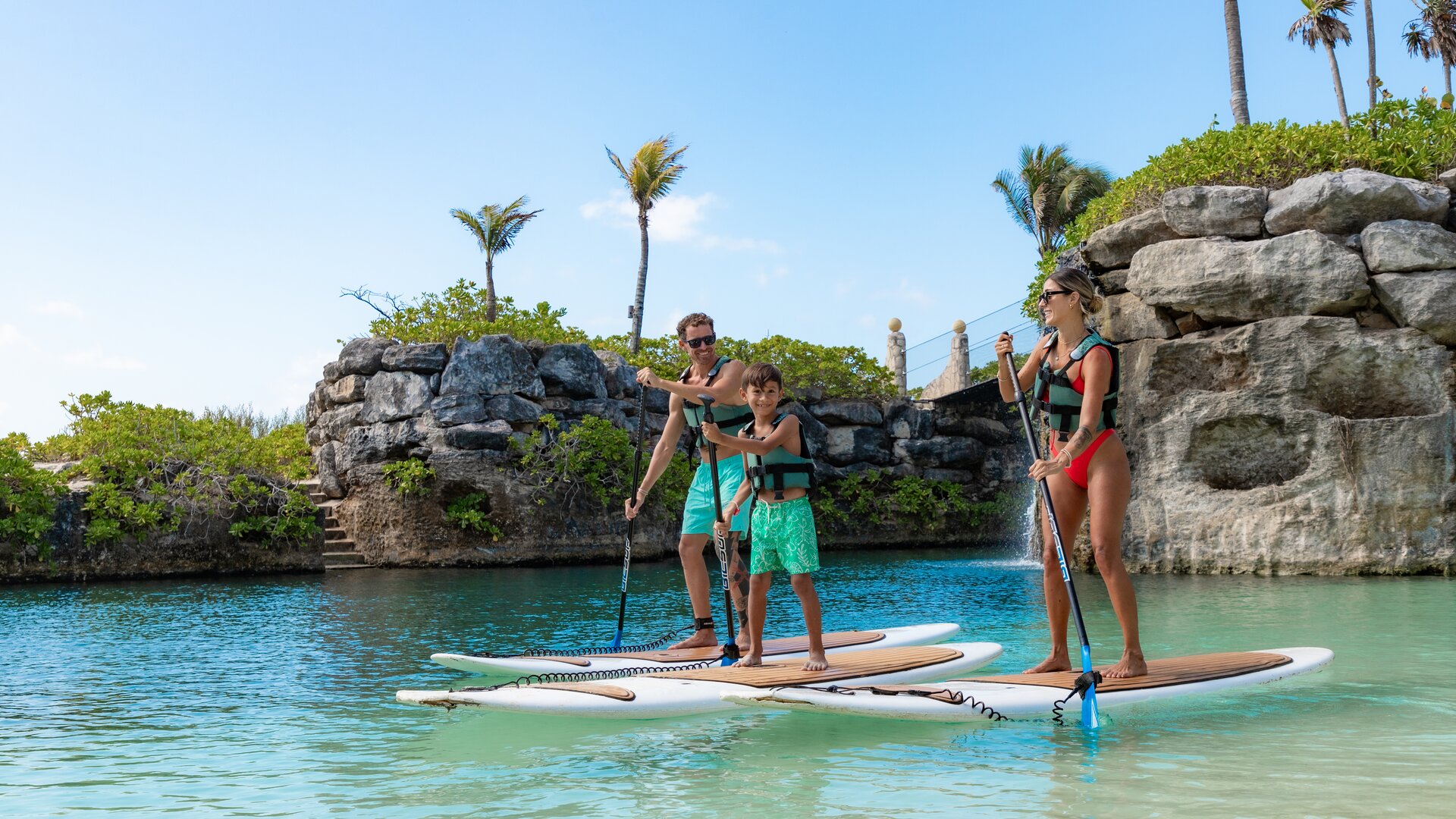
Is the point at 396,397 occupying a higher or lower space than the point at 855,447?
higher

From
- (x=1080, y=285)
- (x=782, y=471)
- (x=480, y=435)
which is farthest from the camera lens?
(x=480, y=435)

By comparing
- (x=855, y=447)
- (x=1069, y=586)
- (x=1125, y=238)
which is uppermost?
(x=1125, y=238)

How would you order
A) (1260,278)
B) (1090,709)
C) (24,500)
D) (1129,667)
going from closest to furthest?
(1090,709)
(1129,667)
(1260,278)
(24,500)

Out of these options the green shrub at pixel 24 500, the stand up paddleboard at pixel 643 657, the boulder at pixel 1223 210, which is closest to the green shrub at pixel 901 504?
the boulder at pixel 1223 210

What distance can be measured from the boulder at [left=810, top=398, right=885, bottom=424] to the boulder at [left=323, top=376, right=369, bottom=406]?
954 centimetres

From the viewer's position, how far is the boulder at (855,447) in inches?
924

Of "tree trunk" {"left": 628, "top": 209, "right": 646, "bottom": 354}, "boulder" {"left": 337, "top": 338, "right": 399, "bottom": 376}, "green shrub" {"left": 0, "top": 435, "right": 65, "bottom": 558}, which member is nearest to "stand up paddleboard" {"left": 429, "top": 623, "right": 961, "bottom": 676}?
"green shrub" {"left": 0, "top": 435, "right": 65, "bottom": 558}

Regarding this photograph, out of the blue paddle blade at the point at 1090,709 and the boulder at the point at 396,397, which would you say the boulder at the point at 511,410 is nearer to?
the boulder at the point at 396,397

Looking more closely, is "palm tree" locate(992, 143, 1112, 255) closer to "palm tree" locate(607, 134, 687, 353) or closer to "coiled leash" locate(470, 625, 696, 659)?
"palm tree" locate(607, 134, 687, 353)

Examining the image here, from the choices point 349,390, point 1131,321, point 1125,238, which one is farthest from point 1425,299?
point 349,390

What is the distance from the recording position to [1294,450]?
12.4m

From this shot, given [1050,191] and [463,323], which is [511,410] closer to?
[463,323]

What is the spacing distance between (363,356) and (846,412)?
1031 centimetres

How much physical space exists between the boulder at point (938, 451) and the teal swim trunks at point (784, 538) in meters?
18.6
